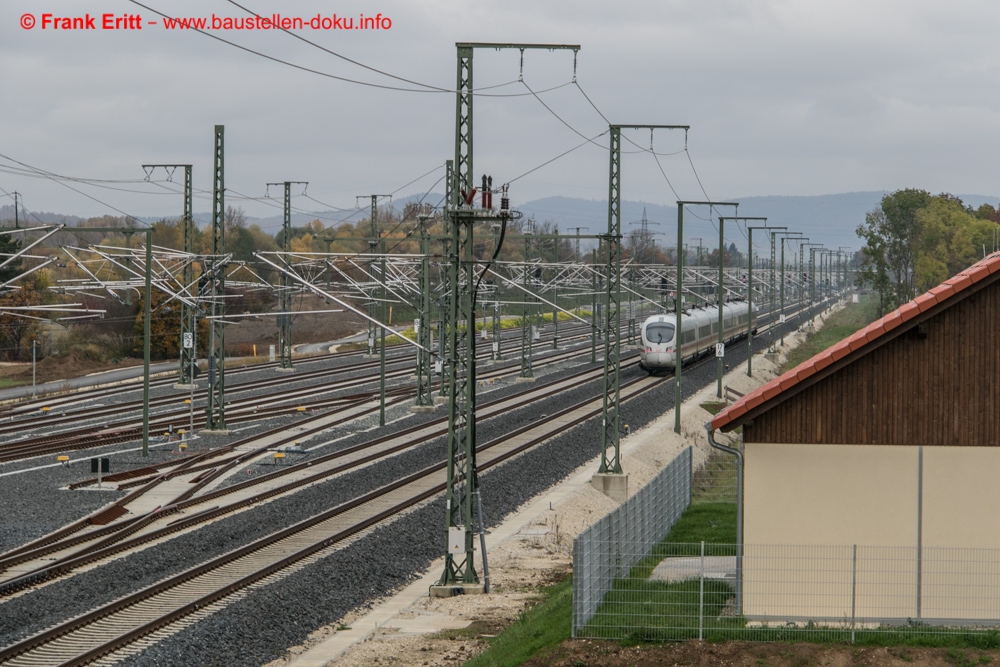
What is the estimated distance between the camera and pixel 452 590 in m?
18.9

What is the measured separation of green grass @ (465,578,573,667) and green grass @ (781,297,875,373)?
44.3m

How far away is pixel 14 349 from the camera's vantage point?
6638cm

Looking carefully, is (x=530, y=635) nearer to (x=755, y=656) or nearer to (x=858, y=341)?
(x=755, y=656)

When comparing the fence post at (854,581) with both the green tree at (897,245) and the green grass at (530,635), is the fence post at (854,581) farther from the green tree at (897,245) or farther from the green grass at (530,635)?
the green tree at (897,245)

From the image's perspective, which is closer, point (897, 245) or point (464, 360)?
point (464, 360)

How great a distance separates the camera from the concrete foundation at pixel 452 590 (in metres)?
18.9

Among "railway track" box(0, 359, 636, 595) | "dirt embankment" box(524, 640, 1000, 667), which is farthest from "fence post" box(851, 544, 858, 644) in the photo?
"railway track" box(0, 359, 636, 595)

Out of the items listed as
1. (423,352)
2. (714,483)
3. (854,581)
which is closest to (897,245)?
(423,352)

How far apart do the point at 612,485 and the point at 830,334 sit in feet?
235

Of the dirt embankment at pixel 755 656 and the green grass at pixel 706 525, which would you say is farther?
the green grass at pixel 706 525

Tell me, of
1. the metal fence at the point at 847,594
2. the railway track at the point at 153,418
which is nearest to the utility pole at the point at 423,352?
the railway track at the point at 153,418

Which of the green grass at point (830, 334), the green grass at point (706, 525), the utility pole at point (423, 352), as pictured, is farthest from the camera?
the green grass at point (830, 334)

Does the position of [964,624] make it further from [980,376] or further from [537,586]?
[537,586]

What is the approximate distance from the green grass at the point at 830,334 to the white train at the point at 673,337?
5.15 metres
